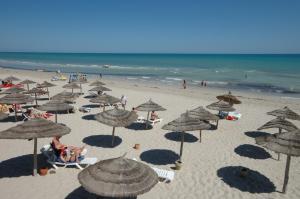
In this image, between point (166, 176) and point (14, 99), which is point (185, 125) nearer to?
point (166, 176)

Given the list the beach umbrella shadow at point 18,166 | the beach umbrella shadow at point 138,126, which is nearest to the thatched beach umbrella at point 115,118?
the beach umbrella shadow at point 18,166

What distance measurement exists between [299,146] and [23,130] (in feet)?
25.2

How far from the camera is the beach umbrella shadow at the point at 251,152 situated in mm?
11570

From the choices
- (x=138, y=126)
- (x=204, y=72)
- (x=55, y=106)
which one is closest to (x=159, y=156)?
(x=138, y=126)

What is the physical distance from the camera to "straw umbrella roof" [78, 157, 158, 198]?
20.3 ft

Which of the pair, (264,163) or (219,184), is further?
(264,163)

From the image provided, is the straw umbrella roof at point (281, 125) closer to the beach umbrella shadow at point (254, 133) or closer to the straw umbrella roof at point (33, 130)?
the beach umbrella shadow at point (254, 133)

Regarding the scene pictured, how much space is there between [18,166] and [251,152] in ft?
29.1

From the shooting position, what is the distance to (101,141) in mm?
12492

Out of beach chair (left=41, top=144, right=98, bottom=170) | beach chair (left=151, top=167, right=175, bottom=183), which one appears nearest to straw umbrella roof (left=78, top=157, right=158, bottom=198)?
beach chair (left=151, top=167, right=175, bottom=183)

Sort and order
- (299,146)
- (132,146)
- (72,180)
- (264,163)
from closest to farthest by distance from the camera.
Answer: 1. (299,146)
2. (72,180)
3. (264,163)
4. (132,146)

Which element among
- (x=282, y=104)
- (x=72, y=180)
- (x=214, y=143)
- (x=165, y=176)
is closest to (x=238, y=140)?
(x=214, y=143)

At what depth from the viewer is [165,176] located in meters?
8.90

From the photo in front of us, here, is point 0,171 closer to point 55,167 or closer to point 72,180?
point 55,167
